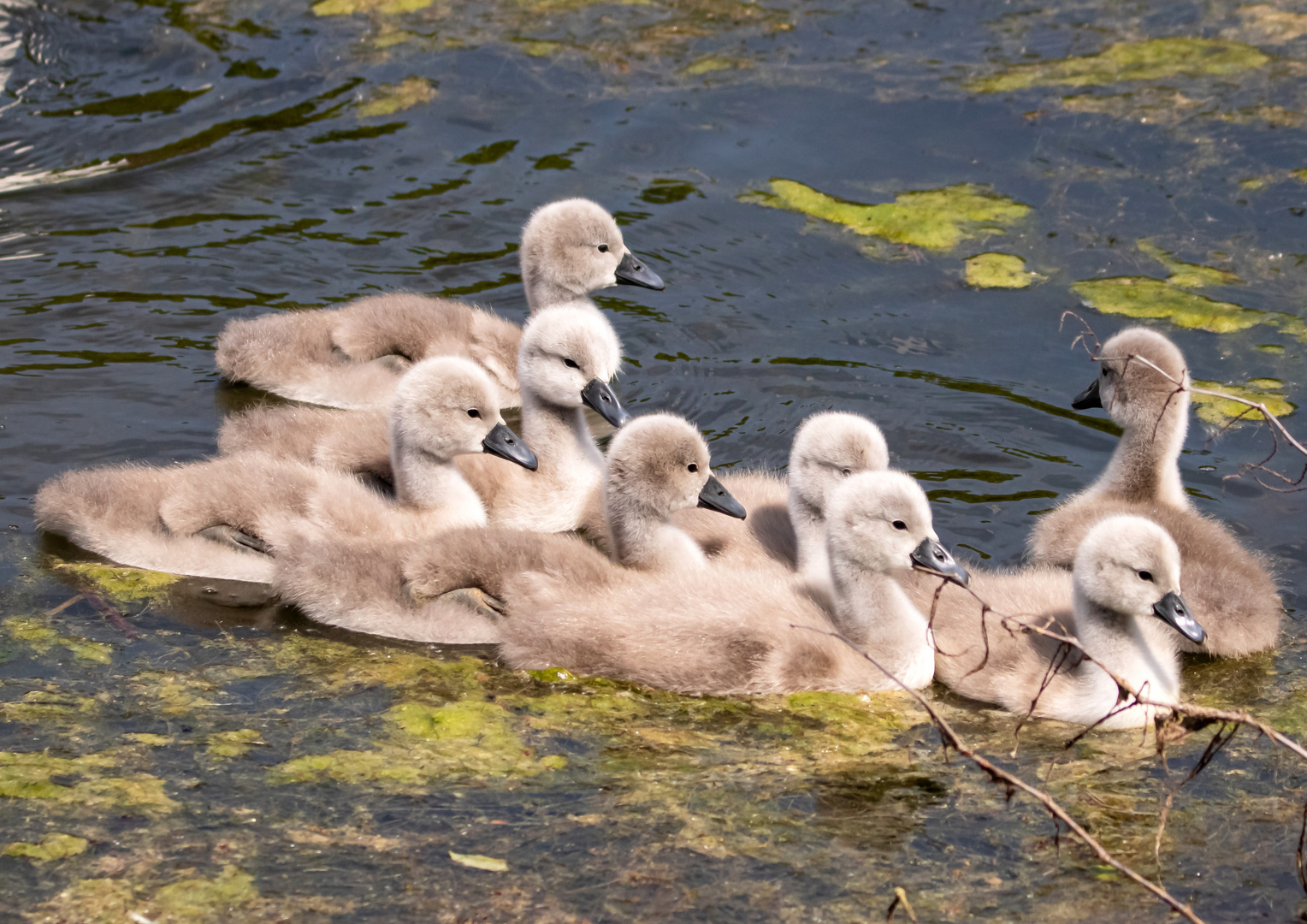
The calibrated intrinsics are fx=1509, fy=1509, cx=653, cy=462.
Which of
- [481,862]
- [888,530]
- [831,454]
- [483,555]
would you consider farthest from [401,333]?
[481,862]

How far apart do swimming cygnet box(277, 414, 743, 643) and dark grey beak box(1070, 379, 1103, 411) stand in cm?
184

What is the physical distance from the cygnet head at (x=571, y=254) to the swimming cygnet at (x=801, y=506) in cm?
198

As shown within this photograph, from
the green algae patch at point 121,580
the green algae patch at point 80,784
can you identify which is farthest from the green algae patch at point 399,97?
the green algae patch at point 80,784

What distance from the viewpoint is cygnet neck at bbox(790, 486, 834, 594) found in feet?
19.5

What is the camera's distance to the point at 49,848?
13.1 feet

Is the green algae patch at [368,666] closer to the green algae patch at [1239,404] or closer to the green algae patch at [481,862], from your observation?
the green algae patch at [481,862]

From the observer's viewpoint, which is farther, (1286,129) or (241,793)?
(1286,129)

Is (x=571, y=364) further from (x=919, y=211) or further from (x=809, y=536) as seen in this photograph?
(x=919, y=211)

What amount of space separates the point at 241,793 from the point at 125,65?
29.1ft

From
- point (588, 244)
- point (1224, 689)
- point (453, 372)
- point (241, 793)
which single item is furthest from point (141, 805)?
point (588, 244)

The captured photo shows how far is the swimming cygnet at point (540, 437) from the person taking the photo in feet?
21.9

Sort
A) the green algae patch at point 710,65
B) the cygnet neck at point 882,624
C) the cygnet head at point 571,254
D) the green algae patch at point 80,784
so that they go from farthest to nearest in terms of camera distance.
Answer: the green algae patch at point 710,65 → the cygnet head at point 571,254 → the cygnet neck at point 882,624 → the green algae patch at point 80,784

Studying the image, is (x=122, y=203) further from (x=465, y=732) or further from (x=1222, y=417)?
(x=1222, y=417)

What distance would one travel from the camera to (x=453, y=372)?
621 centimetres
